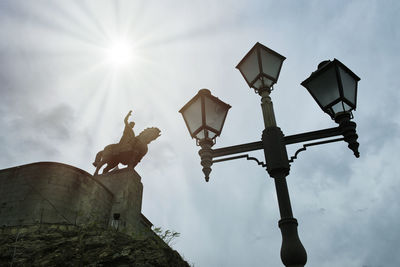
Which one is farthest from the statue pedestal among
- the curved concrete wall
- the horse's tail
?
the horse's tail

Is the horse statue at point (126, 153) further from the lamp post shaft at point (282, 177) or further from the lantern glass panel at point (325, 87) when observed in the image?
the lantern glass panel at point (325, 87)

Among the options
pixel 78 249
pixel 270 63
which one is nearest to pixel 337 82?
pixel 270 63

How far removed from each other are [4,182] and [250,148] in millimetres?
10827

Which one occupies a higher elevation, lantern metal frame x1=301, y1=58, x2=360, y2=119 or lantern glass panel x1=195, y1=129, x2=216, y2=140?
lantern metal frame x1=301, y1=58, x2=360, y2=119

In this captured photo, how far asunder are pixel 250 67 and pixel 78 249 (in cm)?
660

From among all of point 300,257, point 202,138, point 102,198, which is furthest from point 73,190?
point 300,257

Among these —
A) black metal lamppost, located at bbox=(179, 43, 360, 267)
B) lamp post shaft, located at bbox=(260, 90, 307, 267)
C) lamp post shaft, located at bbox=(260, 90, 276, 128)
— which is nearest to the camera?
lamp post shaft, located at bbox=(260, 90, 307, 267)

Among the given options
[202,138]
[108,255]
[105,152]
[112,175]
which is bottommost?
[108,255]

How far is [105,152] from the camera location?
583 inches

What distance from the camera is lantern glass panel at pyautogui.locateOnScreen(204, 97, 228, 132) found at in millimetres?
4480

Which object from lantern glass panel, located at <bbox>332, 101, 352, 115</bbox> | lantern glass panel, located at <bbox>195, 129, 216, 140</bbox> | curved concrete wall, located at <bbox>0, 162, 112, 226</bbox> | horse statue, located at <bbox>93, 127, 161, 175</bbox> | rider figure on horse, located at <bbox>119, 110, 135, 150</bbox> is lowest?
lantern glass panel, located at <bbox>195, 129, 216, 140</bbox>

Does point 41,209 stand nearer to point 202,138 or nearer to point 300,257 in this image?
point 202,138

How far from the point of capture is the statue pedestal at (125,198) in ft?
40.7

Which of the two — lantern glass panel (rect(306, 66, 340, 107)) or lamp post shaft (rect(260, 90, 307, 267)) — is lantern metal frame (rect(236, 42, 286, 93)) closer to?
lamp post shaft (rect(260, 90, 307, 267))
